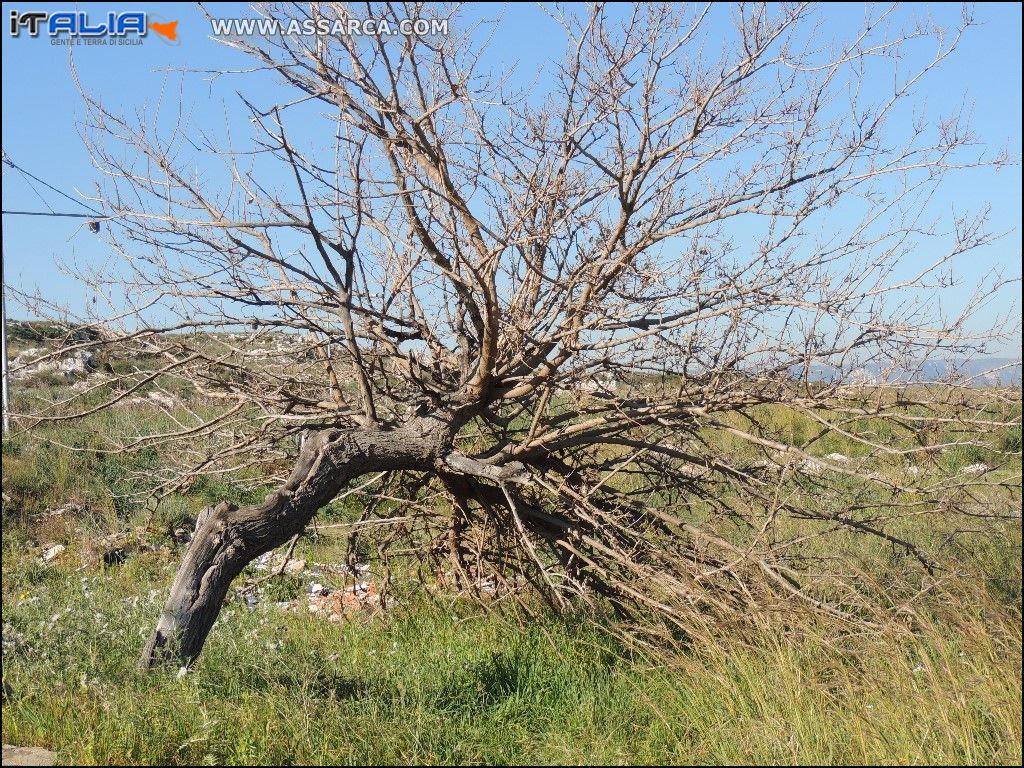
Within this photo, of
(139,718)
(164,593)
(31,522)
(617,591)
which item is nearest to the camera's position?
(139,718)

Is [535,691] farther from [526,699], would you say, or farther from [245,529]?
[245,529]

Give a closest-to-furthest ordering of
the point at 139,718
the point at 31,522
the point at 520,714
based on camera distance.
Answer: the point at 139,718 < the point at 520,714 < the point at 31,522

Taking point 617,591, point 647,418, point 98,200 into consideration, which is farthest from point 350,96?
point 617,591

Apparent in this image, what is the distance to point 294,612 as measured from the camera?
20.8 ft

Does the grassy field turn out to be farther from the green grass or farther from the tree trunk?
the tree trunk

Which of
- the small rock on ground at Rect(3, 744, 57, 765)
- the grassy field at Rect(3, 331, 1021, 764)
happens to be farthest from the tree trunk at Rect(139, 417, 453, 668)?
the small rock on ground at Rect(3, 744, 57, 765)

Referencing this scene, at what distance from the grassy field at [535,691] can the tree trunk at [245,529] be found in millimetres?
183

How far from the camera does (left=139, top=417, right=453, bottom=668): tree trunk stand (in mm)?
4039

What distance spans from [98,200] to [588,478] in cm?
309

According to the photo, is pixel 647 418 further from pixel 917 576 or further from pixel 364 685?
pixel 364 685

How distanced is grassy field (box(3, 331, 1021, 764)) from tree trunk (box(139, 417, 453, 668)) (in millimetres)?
183

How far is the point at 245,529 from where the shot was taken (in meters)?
4.23

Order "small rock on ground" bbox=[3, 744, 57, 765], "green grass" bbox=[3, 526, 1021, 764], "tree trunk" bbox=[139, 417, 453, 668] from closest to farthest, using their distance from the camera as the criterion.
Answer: "small rock on ground" bbox=[3, 744, 57, 765] < "green grass" bbox=[3, 526, 1021, 764] < "tree trunk" bbox=[139, 417, 453, 668]

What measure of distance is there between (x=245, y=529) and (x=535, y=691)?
1.51 metres
